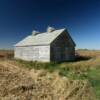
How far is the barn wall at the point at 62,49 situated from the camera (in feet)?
99.2

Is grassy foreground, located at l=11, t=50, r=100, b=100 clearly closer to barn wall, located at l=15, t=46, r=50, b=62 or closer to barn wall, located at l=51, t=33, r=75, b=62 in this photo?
barn wall, located at l=15, t=46, r=50, b=62

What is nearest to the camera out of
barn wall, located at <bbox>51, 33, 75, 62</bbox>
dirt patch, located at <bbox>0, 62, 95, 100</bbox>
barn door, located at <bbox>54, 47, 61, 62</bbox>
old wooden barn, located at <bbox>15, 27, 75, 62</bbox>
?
dirt patch, located at <bbox>0, 62, 95, 100</bbox>

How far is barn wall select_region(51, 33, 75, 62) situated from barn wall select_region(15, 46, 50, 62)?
835 mm

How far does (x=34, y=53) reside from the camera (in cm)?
3275

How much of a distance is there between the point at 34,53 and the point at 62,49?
4361 mm

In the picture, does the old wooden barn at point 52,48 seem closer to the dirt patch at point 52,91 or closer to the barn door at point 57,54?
the barn door at point 57,54

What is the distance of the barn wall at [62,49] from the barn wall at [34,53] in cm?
84

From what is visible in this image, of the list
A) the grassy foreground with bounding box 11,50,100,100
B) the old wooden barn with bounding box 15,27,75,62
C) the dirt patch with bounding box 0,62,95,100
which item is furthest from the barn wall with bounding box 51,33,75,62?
the dirt patch with bounding box 0,62,95,100

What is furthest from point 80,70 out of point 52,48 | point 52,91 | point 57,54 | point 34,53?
point 34,53

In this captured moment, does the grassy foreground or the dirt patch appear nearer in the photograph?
the dirt patch

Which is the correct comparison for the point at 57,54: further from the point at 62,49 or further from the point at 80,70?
the point at 80,70

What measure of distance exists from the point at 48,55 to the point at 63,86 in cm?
1757

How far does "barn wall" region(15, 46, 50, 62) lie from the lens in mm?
30016

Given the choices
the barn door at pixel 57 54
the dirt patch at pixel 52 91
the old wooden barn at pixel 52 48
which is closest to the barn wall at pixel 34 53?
the old wooden barn at pixel 52 48
